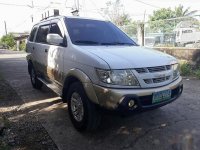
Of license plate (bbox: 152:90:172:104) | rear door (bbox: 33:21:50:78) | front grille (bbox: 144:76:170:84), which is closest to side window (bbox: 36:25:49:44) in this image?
rear door (bbox: 33:21:50:78)

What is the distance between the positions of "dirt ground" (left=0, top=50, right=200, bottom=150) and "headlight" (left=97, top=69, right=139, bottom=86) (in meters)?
0.97

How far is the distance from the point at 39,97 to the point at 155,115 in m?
3.02

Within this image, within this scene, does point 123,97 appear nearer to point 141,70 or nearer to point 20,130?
point 141,70

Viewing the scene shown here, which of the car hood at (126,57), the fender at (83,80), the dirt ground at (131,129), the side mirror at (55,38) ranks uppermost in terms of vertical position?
the side mirror at (55,38)

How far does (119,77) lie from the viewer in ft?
11.5

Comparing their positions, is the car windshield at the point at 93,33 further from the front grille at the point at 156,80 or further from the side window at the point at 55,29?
the front grille at the point at 156,80

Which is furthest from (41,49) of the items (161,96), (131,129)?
(161,96)

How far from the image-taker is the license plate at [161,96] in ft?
12.1

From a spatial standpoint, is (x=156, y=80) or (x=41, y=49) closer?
(x=156, y=80)

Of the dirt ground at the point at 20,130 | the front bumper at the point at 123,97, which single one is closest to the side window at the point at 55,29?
the dirt ground at the point at 20,130

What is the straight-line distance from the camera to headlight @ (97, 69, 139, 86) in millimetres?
3488

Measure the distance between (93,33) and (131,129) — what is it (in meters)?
1.95

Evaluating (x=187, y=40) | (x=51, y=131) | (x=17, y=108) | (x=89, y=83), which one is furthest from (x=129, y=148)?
(x=187, y=40)

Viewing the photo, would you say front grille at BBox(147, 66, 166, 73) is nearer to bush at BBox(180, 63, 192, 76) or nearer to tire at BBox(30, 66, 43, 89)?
→ tire at BBox(30, 66, 43, 89)
